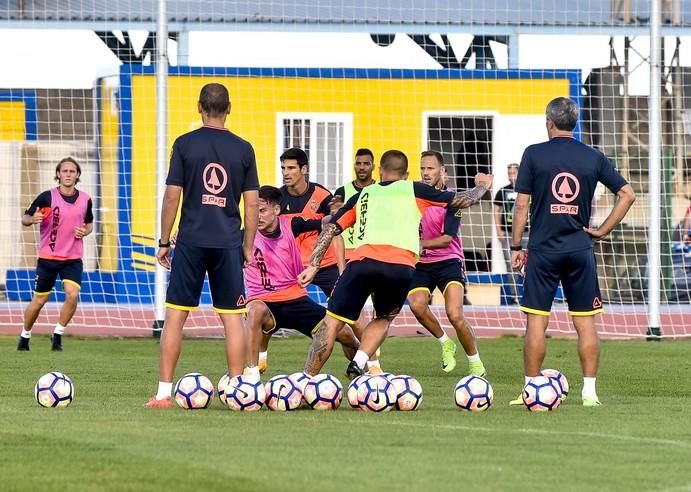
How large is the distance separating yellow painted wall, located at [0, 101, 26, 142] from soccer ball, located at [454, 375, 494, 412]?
19794 mm

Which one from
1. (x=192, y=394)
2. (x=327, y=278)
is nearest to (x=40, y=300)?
(x=327, y=278)

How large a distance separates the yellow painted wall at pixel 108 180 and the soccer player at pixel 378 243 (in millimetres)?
14597

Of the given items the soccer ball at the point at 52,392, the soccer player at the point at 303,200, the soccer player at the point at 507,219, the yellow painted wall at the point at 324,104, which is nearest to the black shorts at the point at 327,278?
the soccer player at the point at 303,200

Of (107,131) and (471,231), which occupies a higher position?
(107,131)

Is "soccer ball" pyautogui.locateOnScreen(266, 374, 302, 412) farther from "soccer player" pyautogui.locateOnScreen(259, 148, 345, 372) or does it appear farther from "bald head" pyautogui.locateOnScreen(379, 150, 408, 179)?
"soccer player" pyautogui.locateOnScreen(259, 148, 345, 372)

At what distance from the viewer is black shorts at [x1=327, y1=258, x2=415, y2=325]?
10.7 meters

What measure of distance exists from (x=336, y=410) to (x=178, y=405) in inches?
42.7

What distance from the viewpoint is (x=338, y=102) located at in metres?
26.2

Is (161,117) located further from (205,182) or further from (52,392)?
(52,392)

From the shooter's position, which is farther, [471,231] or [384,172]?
[471,231]

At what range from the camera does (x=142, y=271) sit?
2436 cm

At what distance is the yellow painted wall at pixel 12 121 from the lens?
28109mm

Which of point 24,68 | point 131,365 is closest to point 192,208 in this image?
point 131,365

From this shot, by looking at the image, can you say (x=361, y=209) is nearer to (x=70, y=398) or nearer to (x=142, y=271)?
(x=70, y=398)
